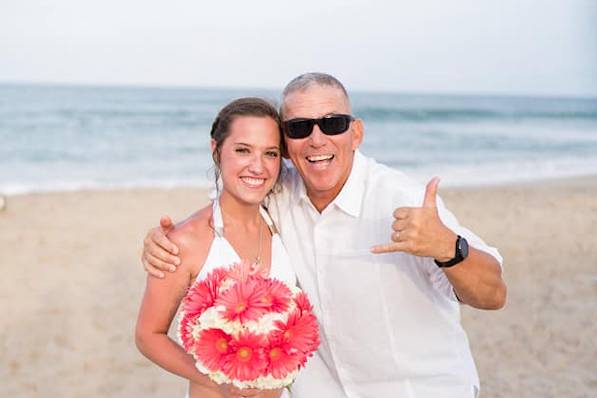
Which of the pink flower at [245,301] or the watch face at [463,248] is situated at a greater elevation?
the watch face at [463,248]

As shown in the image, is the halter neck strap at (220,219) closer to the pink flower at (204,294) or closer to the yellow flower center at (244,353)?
Answer: the pink flower at (204,294)

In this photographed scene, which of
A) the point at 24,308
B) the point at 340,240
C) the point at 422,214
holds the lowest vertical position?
the point at 24,308

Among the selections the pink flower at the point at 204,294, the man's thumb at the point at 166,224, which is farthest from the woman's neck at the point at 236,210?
the pink flower at the point at 204,294

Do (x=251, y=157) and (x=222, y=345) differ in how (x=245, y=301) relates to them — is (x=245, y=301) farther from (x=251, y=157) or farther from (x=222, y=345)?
(x=251, y=157)

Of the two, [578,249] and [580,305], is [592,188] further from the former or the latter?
[580,305]

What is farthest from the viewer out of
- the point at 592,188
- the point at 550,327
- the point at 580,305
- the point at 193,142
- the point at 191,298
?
the point at 193,142

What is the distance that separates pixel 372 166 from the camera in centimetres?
390

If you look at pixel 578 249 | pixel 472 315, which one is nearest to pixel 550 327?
pixel 472 315

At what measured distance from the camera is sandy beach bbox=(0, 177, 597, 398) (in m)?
7.20

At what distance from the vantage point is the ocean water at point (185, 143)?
77.6 ft

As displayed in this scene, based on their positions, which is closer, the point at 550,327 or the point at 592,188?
the point at 550,327

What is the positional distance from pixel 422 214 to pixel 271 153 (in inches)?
39.3

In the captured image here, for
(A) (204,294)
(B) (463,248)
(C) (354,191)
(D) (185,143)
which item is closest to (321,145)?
(C) (354,191)

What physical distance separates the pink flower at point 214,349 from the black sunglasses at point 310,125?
4.50 feet
